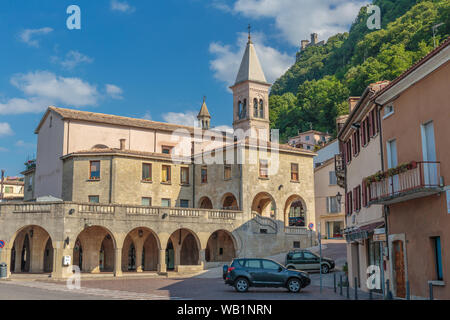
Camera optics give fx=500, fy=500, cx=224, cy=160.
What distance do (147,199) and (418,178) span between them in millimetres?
32456

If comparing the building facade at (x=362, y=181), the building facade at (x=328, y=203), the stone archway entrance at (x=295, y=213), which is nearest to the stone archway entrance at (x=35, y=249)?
the stone archway entrance at (x=295, y=213)

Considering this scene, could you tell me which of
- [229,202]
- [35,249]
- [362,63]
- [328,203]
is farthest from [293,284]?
[362,63]

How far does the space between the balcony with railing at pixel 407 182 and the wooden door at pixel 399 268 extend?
6.21 ft

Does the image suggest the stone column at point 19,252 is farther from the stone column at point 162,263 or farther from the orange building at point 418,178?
the orange building at point 418,178

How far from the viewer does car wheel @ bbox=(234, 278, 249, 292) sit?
23969 mm

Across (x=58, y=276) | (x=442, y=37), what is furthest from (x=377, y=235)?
(x=442, y=37)

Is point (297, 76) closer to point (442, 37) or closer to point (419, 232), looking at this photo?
point (442, 37)

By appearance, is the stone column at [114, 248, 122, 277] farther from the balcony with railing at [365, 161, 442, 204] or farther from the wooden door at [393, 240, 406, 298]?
the balcony with railing at [365, 161, 442, 204]

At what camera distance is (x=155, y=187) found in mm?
46344

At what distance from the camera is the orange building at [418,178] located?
16109 mm

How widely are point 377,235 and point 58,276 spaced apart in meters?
22.0

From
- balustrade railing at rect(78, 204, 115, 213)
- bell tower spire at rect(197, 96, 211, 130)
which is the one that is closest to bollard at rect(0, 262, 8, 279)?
balustrade railing at rect(78, 204, 115, 213)
